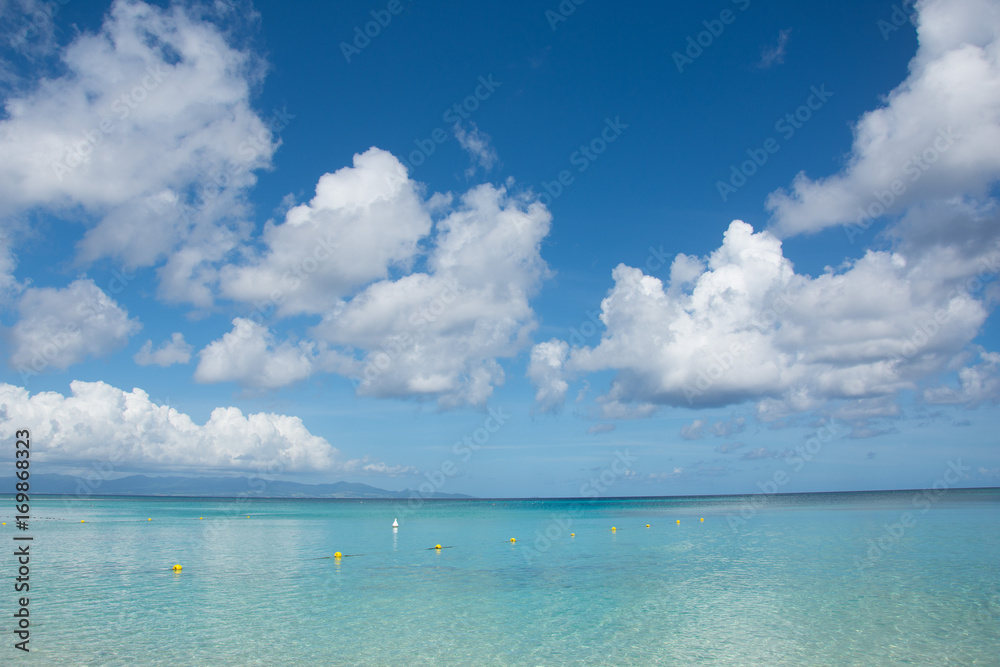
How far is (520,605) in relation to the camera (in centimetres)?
2120

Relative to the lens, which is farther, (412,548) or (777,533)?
(777,533)

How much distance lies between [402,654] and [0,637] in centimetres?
1148

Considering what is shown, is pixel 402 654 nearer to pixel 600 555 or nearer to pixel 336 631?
pixel 336 631

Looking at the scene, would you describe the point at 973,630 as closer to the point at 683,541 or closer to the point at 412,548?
the point at 683,541

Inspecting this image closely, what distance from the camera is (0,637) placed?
16984mm

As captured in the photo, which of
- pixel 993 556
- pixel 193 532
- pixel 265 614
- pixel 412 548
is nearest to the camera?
pixel 265 614

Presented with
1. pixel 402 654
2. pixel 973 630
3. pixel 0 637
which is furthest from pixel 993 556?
pixel 0 637

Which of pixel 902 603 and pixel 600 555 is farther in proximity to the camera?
pixel 600 555

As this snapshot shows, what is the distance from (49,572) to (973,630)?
3639 centimetres

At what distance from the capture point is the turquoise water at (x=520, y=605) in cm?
1575

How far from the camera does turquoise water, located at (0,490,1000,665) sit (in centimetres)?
1575

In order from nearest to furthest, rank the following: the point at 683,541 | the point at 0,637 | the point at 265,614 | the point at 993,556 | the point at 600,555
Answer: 1. the point at 0,637
2. the point at 265,614
3. the point at 993,556
4. the point at 600,555
5. the point at 683,541

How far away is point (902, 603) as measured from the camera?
66.7 ft

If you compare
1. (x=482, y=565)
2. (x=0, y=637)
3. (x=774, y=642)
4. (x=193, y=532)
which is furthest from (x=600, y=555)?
(x=193, y=532)
